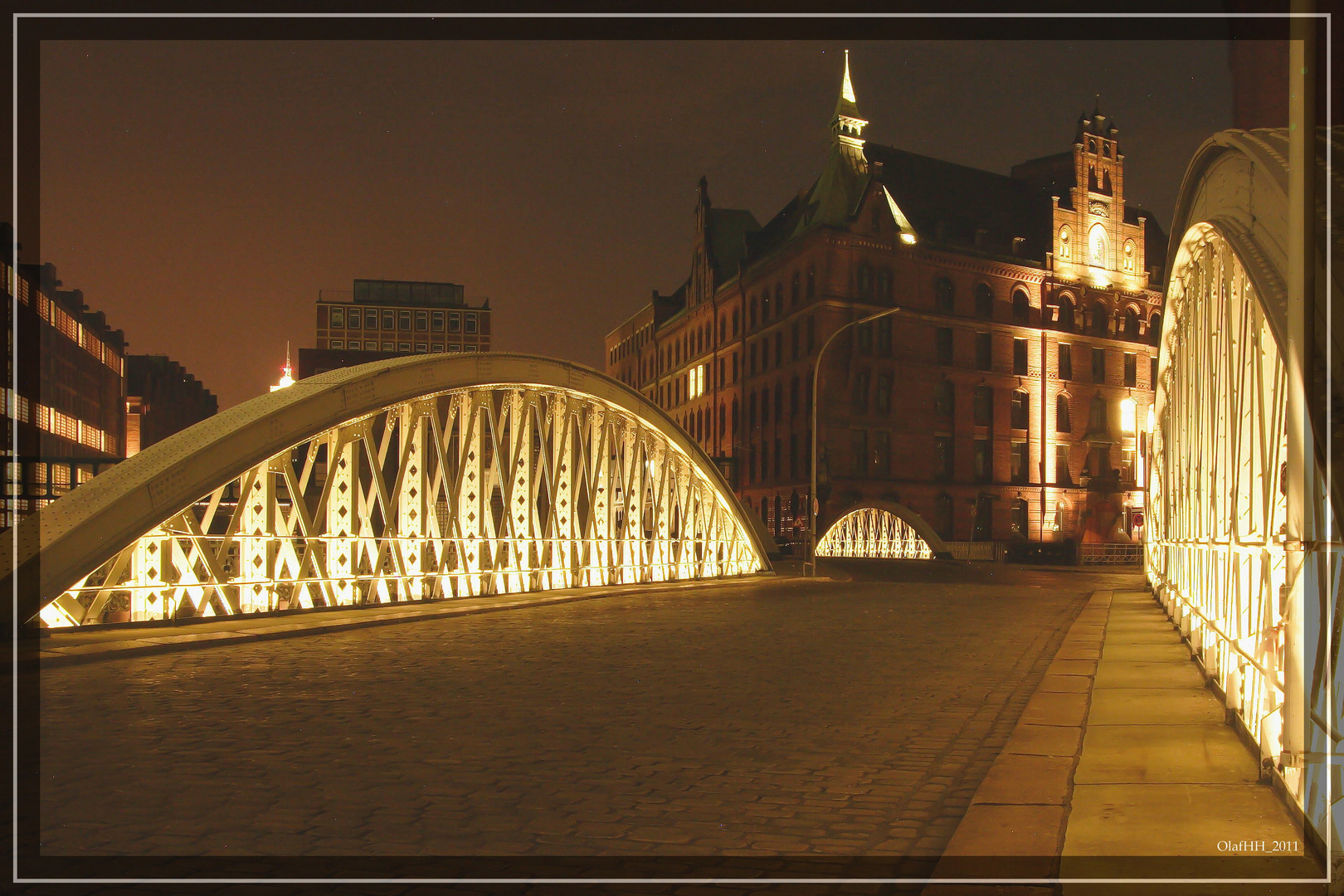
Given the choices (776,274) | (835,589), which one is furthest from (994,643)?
(776,274)

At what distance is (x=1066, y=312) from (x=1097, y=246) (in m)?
4.78

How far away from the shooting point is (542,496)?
253ft

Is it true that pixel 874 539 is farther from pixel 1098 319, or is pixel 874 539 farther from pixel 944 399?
pixel 1098 319

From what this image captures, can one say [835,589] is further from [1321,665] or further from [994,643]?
[1321,665]

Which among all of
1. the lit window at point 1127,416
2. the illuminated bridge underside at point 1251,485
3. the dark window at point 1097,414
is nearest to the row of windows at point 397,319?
the dark window at point 1097,414

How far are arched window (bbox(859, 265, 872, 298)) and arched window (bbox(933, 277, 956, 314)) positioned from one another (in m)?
4.72

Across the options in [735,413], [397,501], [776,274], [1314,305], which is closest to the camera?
[1314,305]

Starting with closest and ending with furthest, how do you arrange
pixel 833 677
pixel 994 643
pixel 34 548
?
pixel 833 677, pixel 34 548, pixel 994 643

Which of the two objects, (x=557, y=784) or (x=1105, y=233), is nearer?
(x=557, y=784)

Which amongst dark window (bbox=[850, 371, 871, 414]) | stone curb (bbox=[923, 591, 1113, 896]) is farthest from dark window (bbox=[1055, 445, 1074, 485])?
stone curb (bbox=[923, 591, 1113, 896])

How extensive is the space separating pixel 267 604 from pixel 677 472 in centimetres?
1523

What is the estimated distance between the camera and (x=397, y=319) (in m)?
106

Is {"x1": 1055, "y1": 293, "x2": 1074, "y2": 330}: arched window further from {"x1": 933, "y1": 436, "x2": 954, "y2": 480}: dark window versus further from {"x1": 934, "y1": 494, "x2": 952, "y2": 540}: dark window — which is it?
{"x1": 934, "y1": 494, "x2": 952, "y2": 540}: dark window

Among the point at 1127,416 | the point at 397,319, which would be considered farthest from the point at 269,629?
the point at 397,319
